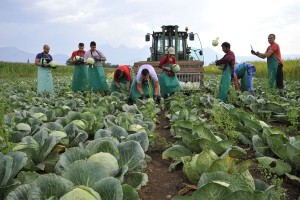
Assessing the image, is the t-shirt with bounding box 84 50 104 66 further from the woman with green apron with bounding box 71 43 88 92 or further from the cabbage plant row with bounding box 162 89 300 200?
the cabbage plant row with bounding box 162 89 300 200

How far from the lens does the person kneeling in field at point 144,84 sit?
7135 millimetres

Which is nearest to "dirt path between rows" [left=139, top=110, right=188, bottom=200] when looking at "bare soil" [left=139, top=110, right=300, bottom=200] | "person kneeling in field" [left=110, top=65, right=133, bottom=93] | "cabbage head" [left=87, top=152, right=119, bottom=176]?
"bare soil" [left=139, top=110, right=300, bottom=200]

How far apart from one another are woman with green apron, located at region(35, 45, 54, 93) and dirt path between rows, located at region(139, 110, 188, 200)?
6.30 metres

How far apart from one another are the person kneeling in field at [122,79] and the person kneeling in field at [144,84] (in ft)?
3.26

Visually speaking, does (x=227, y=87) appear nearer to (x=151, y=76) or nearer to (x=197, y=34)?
(x=151, y=76)

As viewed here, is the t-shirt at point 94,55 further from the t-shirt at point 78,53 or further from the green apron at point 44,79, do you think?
the green apron at point 44,79

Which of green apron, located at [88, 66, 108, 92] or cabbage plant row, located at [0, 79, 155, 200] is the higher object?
green apron, located at [88, 66, 108, 92]

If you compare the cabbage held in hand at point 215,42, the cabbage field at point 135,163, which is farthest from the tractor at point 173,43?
the cabbage field at point 135,163

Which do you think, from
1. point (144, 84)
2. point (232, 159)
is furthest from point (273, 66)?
point (232, 159)

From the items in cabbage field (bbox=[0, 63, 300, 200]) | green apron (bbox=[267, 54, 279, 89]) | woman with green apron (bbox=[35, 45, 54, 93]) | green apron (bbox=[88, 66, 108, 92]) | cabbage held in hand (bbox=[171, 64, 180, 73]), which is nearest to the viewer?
cabbage field (bbox=[0, 63, 300, 200])

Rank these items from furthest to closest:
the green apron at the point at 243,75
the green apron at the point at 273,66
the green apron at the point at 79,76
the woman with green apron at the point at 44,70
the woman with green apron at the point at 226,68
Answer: the green apron at the point at 79,76
the woman with green apron at the point at 44,70
the green apron at the point at 243,75
the green apron at the point at 273,66
the woman with green apron at the point at 226,68

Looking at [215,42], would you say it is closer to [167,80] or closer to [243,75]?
[243,75]

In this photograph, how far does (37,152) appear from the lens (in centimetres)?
269

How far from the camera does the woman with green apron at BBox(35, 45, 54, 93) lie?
348 inches
